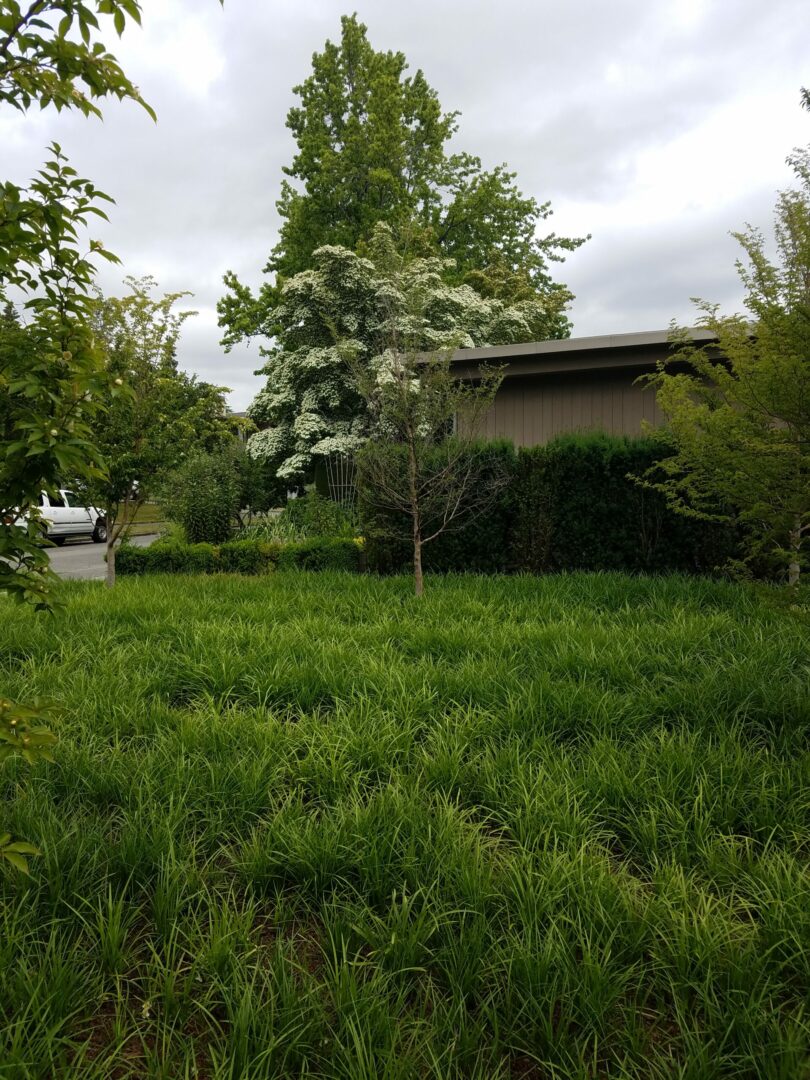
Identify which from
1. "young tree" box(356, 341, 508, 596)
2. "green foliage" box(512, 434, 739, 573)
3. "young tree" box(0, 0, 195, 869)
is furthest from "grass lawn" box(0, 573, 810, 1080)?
"green foliage" box(512, 434, 739, 573)

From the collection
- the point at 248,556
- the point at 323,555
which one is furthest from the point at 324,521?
the point at 323,555

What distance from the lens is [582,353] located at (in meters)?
9.30

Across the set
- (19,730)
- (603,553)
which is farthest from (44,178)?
(603,553)

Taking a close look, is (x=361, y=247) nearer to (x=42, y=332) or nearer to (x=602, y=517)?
(x=602, y=517)

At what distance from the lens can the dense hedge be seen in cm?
704

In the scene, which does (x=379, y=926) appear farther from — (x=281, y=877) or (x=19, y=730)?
(x=19, y=730)

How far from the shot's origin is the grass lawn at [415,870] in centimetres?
155

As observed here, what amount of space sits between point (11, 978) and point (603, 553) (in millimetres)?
6576

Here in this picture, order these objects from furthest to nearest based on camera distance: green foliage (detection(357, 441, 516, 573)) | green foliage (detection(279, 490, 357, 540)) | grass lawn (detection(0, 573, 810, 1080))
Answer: green foliage (detection(279, 490, 357, 540))
green foliage (detection(357, 441, 516, 573))
grass lawn (detection(0, 573, 810, 1080))

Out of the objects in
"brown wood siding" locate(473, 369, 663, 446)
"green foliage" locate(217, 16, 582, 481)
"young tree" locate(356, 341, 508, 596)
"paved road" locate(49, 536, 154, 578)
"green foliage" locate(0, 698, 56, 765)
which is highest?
"green foliage" locate(217, 16, 582, 481)

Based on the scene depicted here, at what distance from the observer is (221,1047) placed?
151 cm

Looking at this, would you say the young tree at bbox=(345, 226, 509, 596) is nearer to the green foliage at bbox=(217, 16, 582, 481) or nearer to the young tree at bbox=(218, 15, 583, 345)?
the green foliage at bbox=(217, 16, 582, 481)

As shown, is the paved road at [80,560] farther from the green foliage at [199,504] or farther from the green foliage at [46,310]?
the green foliage at [46,310]

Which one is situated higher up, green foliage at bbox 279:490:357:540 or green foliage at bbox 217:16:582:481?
green foliage at bbox 217:16:582:481
